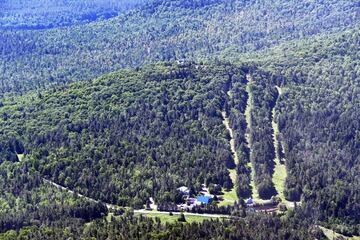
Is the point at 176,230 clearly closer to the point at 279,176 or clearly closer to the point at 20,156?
the point at 279,176

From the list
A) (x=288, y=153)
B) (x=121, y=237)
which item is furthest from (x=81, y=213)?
(x=288, y=153)

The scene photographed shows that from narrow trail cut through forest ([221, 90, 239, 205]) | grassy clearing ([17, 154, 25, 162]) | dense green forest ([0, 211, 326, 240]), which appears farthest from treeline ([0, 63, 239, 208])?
dense green forest ([0, 211, 326, 240])

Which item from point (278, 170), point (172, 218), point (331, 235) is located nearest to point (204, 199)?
point (172, 218)

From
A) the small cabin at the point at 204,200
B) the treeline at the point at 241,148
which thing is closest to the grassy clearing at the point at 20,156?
the small cabin at the point at 204,200

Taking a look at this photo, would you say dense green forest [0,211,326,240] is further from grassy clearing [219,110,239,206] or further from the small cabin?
grassy clearing [219,110,239,206]

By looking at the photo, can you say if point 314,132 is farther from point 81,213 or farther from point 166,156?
point 81,213

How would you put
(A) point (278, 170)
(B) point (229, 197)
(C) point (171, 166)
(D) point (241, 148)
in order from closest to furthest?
(B) point (229, 197) < (C) point (171, 166) < (A) point (278, 170) < (D) point (241, 148)
